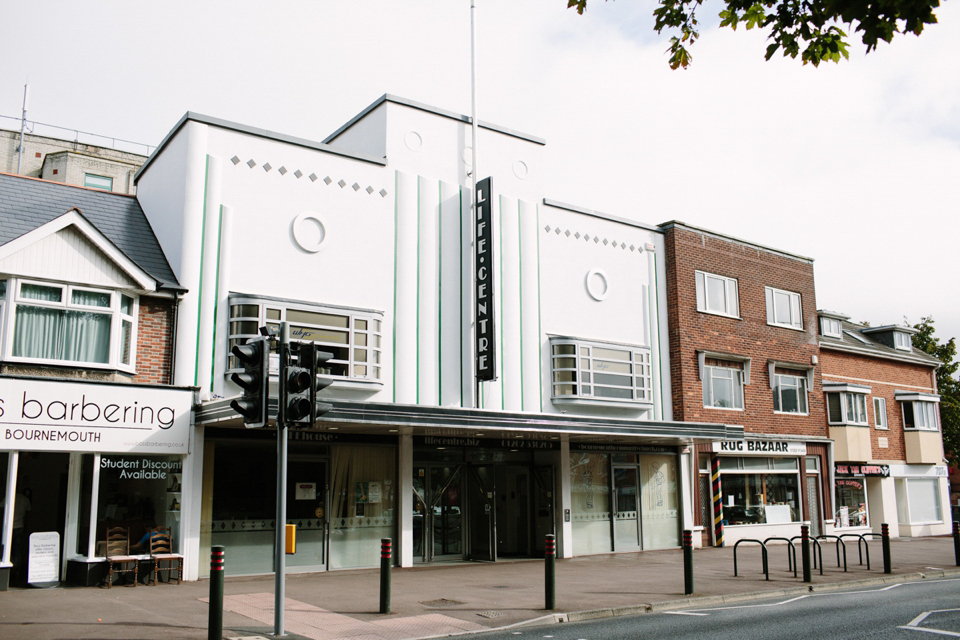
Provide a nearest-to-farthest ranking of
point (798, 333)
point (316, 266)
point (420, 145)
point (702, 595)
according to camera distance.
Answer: point (702, 595) → point (316, 266) → point (420, 145) → point (798, 333)

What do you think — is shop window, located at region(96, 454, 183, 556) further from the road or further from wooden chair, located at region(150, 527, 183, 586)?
the road

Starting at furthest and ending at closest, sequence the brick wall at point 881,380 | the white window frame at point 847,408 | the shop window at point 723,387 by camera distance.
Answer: the brick wall at point 881,380
the white window frame at point 847,408
the shop window at point 723,387

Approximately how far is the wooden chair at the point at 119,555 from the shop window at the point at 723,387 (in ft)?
52.0

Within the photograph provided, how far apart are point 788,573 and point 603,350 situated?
7.28 metres

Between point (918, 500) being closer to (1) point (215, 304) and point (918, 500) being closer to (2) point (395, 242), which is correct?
(2) point (395, 242)

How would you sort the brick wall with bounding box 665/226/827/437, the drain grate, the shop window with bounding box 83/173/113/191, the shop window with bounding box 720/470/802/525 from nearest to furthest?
the drain grate, the brick wall with bounding box 665/226/827/437, the shop window with bounding box 720/470/802/525, the shop window with bounding box 83/173/113/191

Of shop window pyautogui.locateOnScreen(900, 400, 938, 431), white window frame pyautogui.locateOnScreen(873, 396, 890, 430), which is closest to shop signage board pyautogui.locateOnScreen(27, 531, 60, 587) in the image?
white window frame pyautogui.locateOnScreen(873, 396, 890, 430)

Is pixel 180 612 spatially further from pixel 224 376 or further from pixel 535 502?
pixel 535 502

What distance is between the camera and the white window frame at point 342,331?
54.0 ft

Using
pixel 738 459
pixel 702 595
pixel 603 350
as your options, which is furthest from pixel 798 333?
pixel 702 595

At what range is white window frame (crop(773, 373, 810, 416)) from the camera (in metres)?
26.4

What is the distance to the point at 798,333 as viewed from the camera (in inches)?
1088

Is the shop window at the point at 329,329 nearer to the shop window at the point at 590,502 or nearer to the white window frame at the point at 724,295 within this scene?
the shop window at the point at 590,502

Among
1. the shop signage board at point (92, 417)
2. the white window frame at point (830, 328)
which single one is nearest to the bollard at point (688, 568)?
the shop signage board at point (92, 417)
